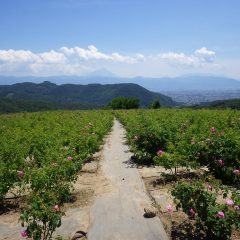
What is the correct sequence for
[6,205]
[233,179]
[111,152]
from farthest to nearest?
[111,152]
[233,179]
[6,205]

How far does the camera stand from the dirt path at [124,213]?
21.2 feet

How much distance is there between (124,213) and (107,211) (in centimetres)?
40

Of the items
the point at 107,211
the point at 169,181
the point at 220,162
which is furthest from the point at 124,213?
the point at 220,162

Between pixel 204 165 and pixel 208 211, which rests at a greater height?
pixel 208 211

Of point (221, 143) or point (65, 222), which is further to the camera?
point (221, 143)

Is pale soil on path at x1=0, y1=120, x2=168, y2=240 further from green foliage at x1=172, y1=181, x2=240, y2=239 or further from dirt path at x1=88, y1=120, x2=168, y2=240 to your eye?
green foliage at x1=172, y1=181, x2=240, y2=239

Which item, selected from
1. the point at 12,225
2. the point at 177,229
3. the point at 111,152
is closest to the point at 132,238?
the point at 177,229

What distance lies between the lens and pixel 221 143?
9680mm

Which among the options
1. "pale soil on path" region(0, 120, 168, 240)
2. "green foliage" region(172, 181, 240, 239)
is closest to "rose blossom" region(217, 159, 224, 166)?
"pale soil on path" region(0, 120, 168, 240)

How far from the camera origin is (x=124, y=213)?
746 centimetres

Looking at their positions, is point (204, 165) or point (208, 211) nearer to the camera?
point (208, 211)

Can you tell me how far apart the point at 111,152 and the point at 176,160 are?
251 inches

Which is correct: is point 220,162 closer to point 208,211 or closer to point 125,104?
point 208,211

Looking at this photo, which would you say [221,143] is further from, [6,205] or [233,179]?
[6,205]
